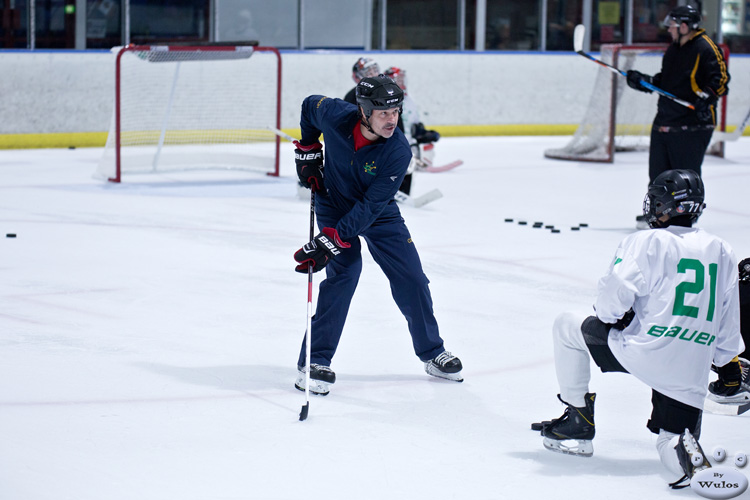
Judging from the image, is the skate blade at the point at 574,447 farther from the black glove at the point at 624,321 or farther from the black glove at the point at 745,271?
the black glove at the point at 745,271

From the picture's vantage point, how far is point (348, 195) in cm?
352

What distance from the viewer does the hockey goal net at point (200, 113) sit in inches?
384

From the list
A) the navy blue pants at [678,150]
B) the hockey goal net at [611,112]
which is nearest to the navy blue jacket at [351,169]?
the navy blue pants at [678,150]

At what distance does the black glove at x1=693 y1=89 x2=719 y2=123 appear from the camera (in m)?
6.43

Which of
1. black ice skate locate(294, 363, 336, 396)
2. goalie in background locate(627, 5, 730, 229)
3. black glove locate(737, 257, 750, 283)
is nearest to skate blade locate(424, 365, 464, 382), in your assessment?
black ice skate locate(294, 363, 336, 396)

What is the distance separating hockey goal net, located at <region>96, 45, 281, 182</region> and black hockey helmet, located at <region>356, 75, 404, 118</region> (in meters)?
5.99

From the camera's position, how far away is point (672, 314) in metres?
2.62

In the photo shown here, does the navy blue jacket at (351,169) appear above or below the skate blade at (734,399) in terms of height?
above

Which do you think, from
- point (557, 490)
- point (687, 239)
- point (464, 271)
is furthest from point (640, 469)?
point (464, 271)

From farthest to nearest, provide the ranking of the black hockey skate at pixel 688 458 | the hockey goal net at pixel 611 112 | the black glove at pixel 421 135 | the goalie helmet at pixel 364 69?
the hockey goal net at pixel 611 112 < the black glove at pixel 421 135 < the goalie helmet at pixel 364 69 < the black hockey skate at pixel 688 458

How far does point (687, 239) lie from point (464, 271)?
9.40 ft

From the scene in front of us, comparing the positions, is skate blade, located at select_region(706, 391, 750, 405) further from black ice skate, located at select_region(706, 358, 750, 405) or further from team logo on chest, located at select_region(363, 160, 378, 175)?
team logo on chest, located at select_region(363, 160, 378, 175)

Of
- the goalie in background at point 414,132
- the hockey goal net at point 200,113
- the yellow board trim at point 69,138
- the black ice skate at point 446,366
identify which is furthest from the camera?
the yellow board trim at point 69,138

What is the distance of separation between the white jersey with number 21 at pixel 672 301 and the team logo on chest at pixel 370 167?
956 millimetres
